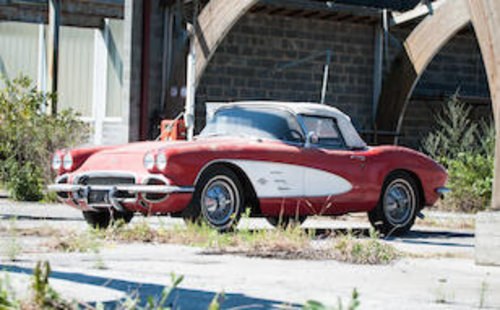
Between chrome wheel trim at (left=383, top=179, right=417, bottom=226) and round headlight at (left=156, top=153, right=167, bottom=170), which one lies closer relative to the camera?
round headlight at (left=156, top=153, right=167, bottom=170)

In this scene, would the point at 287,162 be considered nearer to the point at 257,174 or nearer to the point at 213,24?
the point at 257,174

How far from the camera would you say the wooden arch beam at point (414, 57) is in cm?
1814

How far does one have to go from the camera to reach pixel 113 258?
692 cm

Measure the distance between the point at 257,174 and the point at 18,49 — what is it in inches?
662

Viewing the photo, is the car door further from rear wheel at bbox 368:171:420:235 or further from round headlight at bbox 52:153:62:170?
round headlight at bbox 52:153:62:170

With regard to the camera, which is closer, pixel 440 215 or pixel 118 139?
pixel 440 215

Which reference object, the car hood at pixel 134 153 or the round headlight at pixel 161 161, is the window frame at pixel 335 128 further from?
the round headlight at pixel 161 161

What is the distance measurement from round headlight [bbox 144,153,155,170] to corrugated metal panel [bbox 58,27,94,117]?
1498cm

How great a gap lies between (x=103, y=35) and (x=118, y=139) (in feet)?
9.36

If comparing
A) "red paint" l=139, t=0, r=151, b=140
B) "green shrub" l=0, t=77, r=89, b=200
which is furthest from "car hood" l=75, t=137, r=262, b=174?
"red paint" l=139, t=0, r=151, b=140

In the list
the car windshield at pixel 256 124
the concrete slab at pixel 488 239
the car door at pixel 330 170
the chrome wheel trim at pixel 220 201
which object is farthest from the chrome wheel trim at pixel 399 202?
the concrete slab at pixel 488 239

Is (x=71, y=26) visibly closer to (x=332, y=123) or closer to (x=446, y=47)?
(x=446, y=47)

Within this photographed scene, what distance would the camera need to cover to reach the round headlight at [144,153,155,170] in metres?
9.14

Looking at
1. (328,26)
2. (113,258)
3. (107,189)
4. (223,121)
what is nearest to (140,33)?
(328,26)
